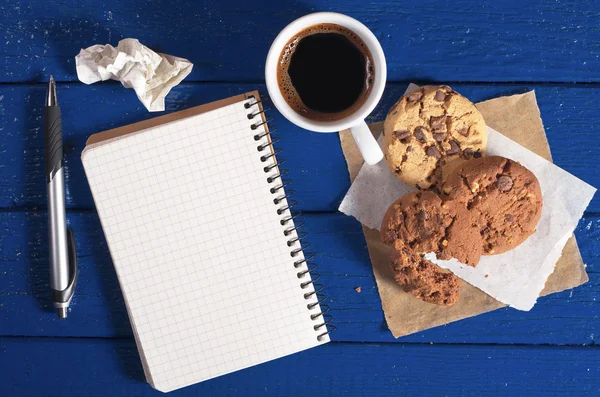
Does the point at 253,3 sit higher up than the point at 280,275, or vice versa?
the point at 253,3

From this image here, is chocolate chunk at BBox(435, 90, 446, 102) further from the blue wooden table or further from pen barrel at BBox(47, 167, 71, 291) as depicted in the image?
pen barrel at BBox(47, 167, 71, 291)

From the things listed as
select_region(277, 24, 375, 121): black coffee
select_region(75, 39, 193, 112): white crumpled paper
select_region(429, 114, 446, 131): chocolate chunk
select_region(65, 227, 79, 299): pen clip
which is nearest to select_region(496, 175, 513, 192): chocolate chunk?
select_region(429, 114, 446, 131): chocolate chunk

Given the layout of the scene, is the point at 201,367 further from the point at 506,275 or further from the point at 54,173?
the point at 506,275

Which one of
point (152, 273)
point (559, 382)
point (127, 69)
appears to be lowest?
point (559, 382)

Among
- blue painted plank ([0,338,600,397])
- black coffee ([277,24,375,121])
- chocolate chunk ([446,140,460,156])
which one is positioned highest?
black coffee ([277,24,375,121])

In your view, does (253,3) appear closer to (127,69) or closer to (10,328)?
(127,69)

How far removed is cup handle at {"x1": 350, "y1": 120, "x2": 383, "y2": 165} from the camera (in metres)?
0.76

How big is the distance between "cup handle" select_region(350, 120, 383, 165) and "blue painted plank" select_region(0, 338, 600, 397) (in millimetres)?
316

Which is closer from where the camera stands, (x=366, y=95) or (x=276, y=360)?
(x=366, y=95)

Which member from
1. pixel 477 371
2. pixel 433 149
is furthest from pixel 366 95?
pixel 477 371

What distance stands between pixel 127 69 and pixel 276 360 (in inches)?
20.1

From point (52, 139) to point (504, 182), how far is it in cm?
68

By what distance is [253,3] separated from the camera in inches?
33.6

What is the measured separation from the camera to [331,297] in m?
0.88
